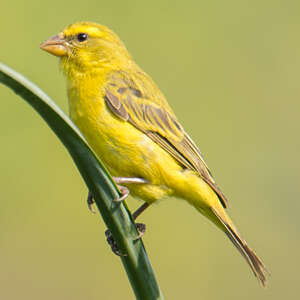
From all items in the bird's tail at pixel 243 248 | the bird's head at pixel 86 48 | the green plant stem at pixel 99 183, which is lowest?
the bird's tail at pixel 243 248

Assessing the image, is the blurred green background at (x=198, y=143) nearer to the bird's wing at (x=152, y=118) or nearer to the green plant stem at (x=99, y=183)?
the bird's wing at (x=152, y=118)

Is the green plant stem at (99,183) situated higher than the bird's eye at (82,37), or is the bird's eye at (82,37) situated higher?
the bird's eye at (82,37)

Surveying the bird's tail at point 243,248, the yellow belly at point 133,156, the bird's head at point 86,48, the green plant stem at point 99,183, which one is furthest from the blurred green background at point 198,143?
the green plant stem at point 99,183

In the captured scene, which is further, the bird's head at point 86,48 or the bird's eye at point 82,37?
the bird's eye at point 82,37

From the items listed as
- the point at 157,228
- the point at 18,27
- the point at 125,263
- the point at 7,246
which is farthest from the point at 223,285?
the point at 125,263

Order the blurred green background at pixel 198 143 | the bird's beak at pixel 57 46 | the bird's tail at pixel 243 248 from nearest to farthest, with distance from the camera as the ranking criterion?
the bird's tail at pixel 243 248, the bird's beak at pixel 57 46, the blurred green background at pixel 198 143

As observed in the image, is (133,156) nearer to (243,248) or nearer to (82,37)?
(243,248)

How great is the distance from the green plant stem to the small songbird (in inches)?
44.1

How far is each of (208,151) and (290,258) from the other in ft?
3.08

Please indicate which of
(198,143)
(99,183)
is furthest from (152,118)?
(99,183)

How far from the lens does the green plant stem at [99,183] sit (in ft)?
4.82

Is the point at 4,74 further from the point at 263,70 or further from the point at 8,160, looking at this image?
the point at 263,70

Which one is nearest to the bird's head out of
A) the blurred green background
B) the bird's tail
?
the blurred green background

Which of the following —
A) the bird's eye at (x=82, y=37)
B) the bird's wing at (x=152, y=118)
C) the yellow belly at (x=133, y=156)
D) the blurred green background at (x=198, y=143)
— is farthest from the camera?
the blurred green background at (x=198, y=143)
